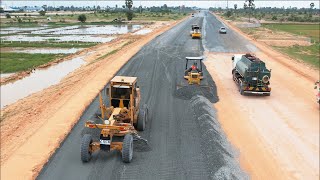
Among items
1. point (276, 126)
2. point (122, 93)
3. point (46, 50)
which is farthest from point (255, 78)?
point (46, 50)

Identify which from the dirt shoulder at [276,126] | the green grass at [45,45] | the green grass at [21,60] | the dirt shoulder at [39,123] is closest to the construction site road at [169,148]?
the dirt shoulder at [39,123]

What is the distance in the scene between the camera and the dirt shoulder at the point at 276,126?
15.2 metres

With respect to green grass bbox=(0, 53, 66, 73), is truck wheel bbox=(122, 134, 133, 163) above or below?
below

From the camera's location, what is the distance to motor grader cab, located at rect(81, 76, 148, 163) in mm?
13992

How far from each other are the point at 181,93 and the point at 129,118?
9613 millimetres

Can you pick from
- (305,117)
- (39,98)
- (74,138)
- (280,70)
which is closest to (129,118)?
(74,138)

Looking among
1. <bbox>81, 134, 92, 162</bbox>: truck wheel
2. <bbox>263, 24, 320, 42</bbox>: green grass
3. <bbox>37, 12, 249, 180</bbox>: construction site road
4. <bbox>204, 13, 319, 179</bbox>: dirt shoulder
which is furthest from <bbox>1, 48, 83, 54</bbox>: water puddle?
<bbox>263, 24, 320, 42</bbox>: green grass

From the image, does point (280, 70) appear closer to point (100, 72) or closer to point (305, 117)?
point (305, 117)

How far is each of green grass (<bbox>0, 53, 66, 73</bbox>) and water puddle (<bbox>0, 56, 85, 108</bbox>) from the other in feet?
7.53

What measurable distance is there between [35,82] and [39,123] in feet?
54.9

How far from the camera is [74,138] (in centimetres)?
1683

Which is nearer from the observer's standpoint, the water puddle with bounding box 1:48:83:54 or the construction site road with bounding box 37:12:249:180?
the construction site road with bounding box 37:12:249:180

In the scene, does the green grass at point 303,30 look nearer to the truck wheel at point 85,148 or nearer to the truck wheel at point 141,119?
the truck wheel at point 141,119

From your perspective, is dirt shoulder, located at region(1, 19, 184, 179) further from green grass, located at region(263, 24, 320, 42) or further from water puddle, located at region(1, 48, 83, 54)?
green grass, located at region(263, 24, 320, 42)
